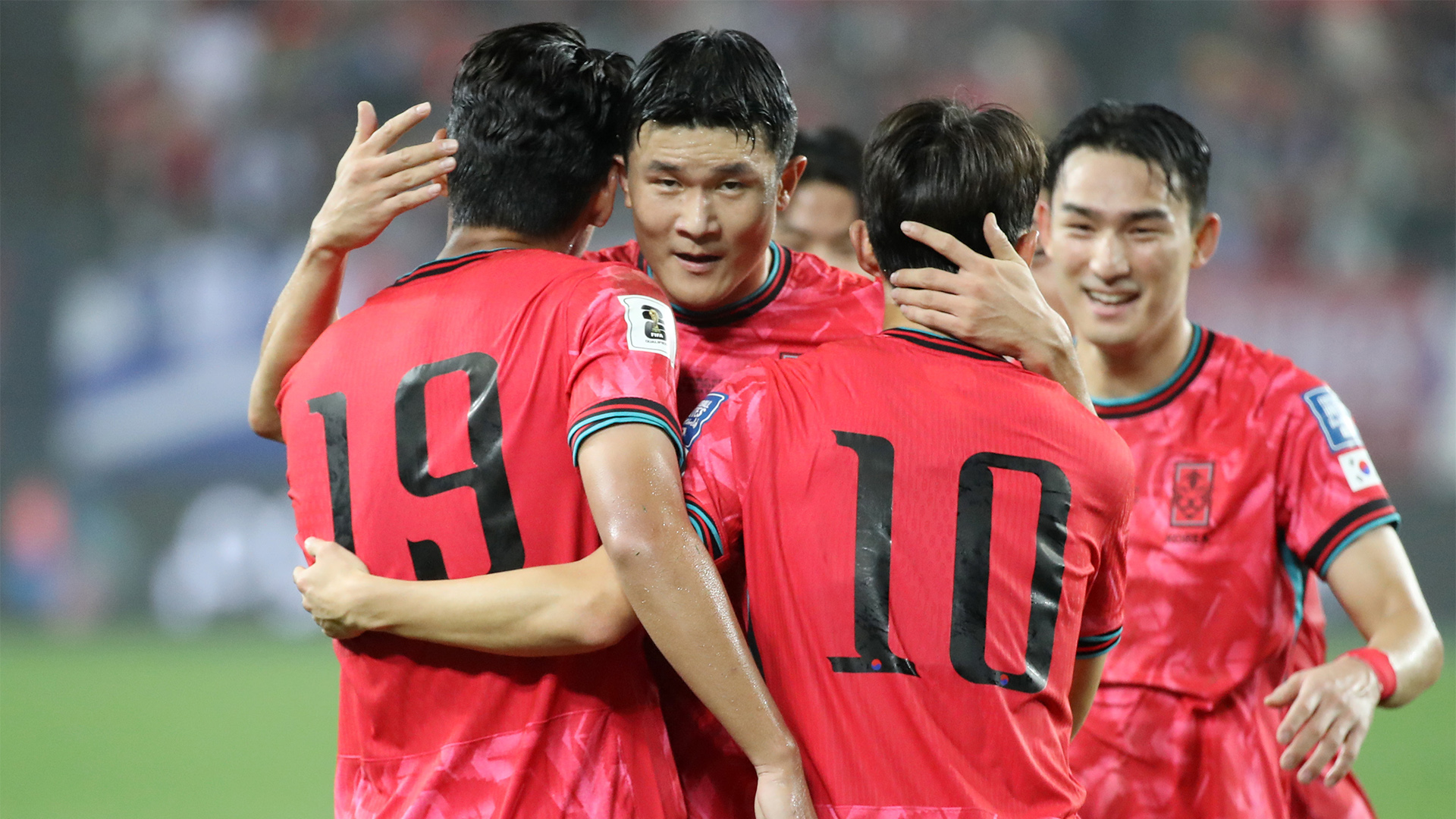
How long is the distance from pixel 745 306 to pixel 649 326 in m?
0.63

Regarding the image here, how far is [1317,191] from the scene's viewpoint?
11.9 meters

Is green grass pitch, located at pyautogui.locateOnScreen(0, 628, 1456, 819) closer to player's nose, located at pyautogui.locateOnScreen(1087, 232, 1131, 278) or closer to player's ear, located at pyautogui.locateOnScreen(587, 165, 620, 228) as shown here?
player's nose, located at pyautogui.locateOnScreen(1087, 232, 1131, 278)

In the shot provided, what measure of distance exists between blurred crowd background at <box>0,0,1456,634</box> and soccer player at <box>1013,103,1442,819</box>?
8.27 metres

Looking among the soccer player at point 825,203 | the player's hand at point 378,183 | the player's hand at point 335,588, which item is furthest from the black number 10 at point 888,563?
the soccer player at point 825,203

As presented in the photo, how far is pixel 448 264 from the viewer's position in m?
2.28

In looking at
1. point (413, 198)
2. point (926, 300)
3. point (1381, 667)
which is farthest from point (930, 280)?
point (1381, 667)

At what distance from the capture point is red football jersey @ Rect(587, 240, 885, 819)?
2398mm

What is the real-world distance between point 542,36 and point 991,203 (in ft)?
2.91

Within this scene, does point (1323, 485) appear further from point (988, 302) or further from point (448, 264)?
point (448, 264)

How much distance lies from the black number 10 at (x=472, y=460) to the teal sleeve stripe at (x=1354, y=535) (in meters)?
1.74

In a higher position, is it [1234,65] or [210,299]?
[1234,65]

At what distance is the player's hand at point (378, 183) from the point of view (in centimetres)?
231

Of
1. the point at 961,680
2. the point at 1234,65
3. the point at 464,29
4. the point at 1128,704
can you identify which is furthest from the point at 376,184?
the point at 1234,65

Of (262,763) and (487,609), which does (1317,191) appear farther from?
(487,609)
